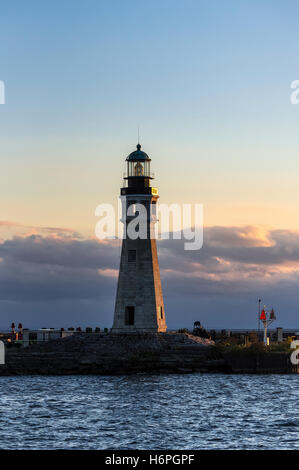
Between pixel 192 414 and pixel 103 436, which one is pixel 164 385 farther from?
pixel 103 436

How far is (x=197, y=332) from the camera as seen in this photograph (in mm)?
90000

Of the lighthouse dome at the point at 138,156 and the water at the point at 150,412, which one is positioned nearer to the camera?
the water at the point at 150,412

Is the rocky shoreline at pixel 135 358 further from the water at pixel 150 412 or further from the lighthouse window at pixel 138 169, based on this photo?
A: the lighthouse window at pixel 138 169

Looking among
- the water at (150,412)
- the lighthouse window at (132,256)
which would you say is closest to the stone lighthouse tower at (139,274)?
the lighthouse window at (132,256)

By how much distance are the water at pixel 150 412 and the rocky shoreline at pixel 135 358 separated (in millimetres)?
1420

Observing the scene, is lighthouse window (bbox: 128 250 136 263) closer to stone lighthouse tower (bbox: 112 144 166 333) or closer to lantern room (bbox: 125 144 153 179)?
stone lighthouse tower (bbox: 112 144 166 333)

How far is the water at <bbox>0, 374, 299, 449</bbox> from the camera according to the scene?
44625 mm

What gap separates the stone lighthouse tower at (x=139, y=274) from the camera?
77.8 metres

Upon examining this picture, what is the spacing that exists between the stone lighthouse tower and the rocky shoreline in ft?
4.91

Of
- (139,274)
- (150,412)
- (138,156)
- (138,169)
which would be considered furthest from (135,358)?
(150,412)

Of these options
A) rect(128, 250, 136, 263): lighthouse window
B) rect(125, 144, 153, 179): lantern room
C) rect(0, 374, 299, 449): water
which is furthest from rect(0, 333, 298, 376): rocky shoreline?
rect(125, 144, 153, 179): lantern room

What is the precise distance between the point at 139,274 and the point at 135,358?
768cm
